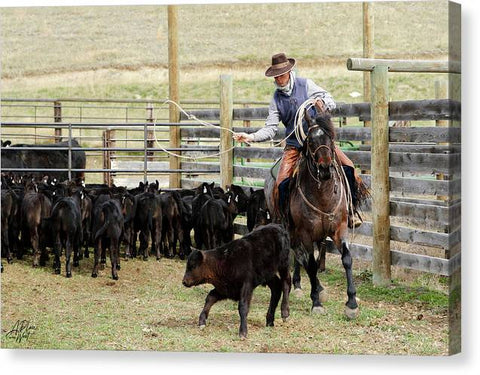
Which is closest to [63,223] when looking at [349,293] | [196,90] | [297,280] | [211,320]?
[297,280]

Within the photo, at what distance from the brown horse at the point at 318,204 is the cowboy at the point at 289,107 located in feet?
0.70

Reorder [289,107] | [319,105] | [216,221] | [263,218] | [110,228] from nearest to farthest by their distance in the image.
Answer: [319,105], [289,107], [263,218], [110,228], [216,221]

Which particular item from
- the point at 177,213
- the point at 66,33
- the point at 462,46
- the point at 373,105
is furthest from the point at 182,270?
the point at 66,33

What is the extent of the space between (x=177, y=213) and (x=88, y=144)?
17.0 metres

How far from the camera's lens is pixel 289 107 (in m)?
9.40

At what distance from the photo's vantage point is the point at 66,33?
46188 millimetres

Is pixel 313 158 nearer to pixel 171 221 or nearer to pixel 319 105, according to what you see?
pixel 319 105

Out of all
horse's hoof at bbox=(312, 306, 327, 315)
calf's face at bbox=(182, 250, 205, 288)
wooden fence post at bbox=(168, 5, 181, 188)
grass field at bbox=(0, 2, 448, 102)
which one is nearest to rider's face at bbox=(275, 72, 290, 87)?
calf's face at bbox=(182, 250, 205, 288)

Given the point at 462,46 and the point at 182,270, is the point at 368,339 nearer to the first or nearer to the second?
the point at 462,46

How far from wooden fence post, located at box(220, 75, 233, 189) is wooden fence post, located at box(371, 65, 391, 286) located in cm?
368

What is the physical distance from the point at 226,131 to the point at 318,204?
4.39 m

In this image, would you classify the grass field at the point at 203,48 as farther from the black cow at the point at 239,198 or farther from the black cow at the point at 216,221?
the black cow at the point at 216,221

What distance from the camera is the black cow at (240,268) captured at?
8.55 metres

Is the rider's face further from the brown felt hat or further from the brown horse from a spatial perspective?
the brown horse
